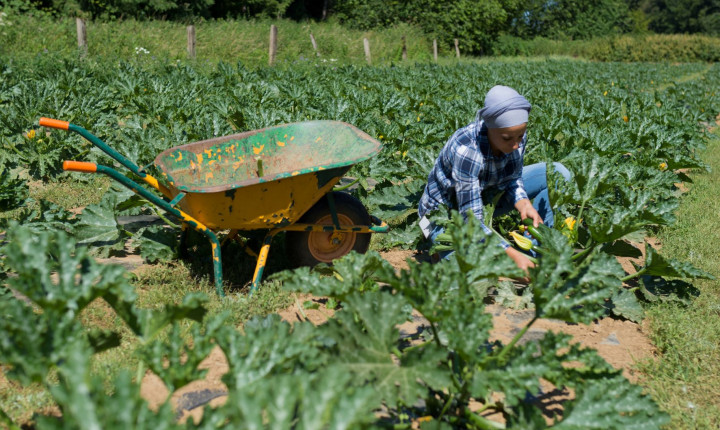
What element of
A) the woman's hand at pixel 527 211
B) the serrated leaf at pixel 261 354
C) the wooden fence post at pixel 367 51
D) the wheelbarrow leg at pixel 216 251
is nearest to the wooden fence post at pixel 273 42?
the wooden fence post at pixel 367 51

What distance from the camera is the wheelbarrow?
357 cm

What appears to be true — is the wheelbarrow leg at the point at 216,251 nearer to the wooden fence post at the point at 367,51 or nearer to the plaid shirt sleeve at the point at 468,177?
the plaid shirt sleeve at the point at 468,177

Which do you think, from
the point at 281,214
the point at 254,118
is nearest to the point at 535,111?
the point at 254,118

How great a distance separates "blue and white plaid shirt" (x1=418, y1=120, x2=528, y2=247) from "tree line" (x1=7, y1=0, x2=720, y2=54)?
20042 mm

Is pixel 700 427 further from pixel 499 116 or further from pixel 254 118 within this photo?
pixel 254 118

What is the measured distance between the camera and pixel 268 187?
12.0ft

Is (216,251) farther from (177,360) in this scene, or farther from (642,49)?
(642,49)

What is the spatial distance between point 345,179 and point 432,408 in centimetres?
410

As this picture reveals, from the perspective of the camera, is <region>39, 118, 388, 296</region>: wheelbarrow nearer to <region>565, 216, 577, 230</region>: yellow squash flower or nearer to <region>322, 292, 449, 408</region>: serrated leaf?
<region>565, 216, 577, 230</region>: yellow squash flower

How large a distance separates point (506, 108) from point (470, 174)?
20.7 inches

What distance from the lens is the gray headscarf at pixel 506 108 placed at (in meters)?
3.62

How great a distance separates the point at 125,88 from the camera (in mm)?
8758

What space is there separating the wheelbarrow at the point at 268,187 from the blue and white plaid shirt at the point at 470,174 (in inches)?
19.5

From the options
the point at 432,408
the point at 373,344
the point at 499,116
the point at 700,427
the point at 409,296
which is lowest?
the point at 700,427
